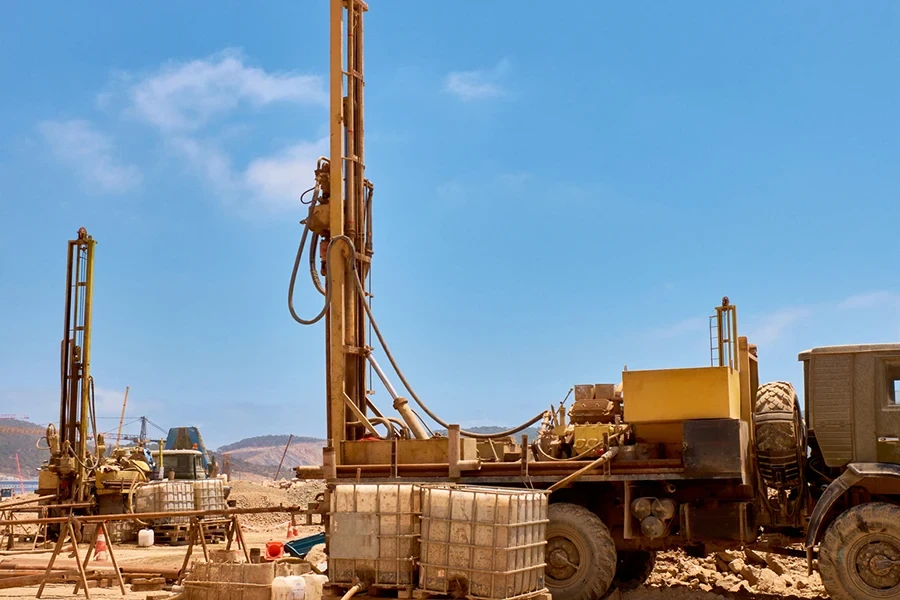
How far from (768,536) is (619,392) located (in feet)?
15.0

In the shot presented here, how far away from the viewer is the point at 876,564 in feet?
37.7

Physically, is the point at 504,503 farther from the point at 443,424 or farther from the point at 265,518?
the point at 265,518

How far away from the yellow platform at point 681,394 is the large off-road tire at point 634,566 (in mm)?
2443

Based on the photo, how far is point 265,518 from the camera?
34.9m

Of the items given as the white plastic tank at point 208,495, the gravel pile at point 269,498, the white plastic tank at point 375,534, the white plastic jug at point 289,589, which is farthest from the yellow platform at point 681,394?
the gravel pile at point 269,498

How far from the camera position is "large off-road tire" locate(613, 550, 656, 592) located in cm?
1445

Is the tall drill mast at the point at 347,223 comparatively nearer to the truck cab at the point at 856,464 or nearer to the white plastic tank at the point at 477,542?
the white plastic tank at the point at 477,542

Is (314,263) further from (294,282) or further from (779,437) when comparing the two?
(779,437)

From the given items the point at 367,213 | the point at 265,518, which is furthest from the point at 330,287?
the point at 265,518

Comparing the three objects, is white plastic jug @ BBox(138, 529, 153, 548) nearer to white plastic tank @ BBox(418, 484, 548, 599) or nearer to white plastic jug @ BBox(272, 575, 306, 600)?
white plastic jug @ BBox(272, 575, 306, 600)

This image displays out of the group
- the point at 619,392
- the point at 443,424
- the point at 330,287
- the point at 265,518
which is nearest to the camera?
the point at 443,424

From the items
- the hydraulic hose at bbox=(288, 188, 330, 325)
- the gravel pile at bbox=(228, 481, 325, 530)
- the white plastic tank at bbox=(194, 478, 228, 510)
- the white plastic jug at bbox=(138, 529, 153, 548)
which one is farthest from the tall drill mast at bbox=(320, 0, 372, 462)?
the gravel pile at bbox=(228, 481, 325, 530)

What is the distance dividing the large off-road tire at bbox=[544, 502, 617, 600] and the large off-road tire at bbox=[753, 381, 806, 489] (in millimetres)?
2104

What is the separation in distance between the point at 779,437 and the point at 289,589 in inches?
234
